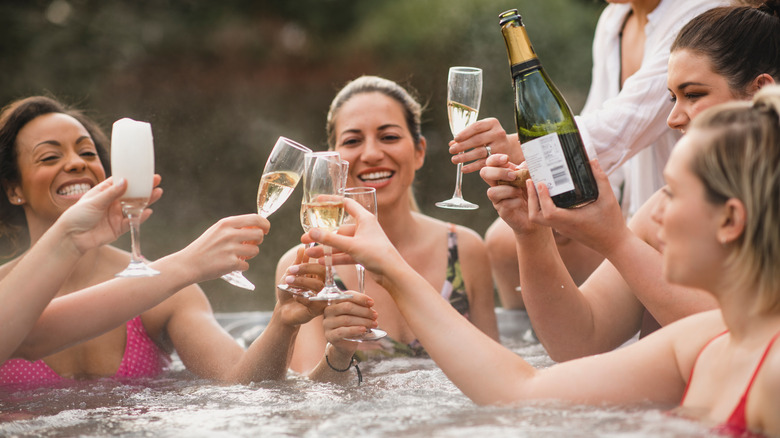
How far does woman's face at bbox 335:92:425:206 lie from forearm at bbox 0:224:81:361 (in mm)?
1669

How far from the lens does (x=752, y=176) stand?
5.99 feet

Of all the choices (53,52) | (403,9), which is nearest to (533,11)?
(403,9)

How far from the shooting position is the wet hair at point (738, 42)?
9.39 feet

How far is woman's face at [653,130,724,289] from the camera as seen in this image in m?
1.90

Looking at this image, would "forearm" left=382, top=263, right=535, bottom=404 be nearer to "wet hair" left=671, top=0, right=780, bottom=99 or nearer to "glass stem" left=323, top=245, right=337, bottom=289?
"glass stem" left=323, top=245, right=337, bottom=289

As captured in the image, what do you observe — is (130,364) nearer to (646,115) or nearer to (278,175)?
(278,175)

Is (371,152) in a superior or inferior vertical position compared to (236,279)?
superior

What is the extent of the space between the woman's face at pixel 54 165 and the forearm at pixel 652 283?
230 cm

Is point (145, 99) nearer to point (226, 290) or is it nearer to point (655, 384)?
point (226, 290)

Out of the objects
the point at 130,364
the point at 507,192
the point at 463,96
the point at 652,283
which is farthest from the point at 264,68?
the point at 652,283

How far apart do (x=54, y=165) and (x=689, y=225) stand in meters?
2.77

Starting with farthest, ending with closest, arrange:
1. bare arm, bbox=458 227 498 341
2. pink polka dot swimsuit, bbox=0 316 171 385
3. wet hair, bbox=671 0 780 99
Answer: bare arm, bbox=458 227 498 341 < pink polka dot swimsuit, bbox=0 316 171 385 < wet hair, bbox=671 0 780 99


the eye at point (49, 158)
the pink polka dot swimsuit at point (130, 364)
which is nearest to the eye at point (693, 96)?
the pink polka dot swimsuit at point (130, 364)

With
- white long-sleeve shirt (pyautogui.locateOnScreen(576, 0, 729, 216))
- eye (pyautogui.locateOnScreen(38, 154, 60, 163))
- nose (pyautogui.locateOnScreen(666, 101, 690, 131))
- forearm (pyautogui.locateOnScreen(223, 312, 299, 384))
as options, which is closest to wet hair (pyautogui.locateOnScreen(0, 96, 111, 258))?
eye (pyautogui.locateOnScreen(38, 154, 60, 163))
